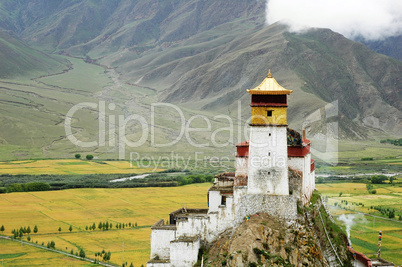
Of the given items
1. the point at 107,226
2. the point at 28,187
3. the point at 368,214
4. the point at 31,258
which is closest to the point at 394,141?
the point at 368,214

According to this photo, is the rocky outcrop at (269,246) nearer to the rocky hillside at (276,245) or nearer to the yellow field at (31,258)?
the rocky hillside at (276,245)

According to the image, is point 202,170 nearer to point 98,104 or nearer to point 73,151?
point 73,151

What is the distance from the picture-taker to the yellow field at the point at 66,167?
10294 centimetres

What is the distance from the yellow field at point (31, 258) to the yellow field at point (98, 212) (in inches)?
75.6

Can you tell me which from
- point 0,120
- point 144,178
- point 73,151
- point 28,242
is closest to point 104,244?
point 28,242

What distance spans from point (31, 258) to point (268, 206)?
963 inches

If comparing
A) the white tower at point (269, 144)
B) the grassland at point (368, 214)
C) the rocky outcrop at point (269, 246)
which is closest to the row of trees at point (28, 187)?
the grassland at point (368, 214)

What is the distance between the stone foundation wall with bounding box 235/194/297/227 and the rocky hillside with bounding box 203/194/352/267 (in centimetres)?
50

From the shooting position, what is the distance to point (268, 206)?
109ft

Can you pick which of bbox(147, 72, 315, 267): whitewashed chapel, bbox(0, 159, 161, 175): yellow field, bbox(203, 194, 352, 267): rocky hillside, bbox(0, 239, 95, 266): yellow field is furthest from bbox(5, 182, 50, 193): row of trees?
bbox(203, 194, 352, 267): rocky hillside

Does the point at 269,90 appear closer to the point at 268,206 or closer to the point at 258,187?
the point at 258,187

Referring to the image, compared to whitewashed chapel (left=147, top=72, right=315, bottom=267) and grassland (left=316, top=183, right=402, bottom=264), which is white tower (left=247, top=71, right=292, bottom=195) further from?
grassland (left=316, top=183, right=402, bottom=264)

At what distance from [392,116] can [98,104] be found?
358ft

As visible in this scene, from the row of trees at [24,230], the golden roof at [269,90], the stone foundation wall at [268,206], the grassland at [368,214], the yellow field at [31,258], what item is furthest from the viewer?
the row of trees at [24,230]
